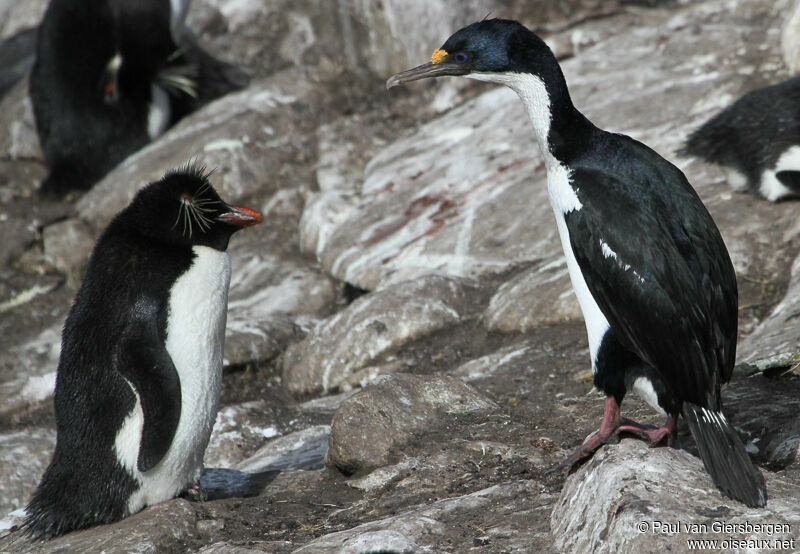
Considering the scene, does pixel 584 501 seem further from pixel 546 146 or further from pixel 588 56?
pixel 588 56

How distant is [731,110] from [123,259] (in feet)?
12.0

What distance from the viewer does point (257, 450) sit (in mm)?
4695

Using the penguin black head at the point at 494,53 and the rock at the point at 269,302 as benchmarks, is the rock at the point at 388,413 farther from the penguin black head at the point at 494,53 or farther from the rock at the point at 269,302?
the rock at the point at 269,302

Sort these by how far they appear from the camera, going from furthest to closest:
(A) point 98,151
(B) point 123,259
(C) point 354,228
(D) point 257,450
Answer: (A) point 98,151, (C) point 354,228, (D) point 257,450, (B) point 123,259

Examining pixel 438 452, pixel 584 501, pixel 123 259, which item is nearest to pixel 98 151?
pixel 123 259

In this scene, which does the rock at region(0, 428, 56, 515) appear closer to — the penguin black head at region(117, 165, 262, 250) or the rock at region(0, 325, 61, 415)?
the rock at region(0, 325, 61, 415)

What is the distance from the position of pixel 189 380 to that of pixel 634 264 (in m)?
1.70

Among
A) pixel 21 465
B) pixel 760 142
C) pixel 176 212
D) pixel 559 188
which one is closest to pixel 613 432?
pixel 559 188

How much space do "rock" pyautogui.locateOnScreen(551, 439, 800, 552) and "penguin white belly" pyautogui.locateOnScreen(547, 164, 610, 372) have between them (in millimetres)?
425

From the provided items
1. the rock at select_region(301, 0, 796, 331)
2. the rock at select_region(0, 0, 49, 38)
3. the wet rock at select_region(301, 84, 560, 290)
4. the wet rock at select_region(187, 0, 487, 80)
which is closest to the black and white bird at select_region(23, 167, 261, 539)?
the rock at select_region(301, 0, 796, 331)

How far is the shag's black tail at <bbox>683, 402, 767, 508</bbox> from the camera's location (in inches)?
97.3

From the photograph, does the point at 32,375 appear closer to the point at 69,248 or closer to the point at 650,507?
the point at 69,248

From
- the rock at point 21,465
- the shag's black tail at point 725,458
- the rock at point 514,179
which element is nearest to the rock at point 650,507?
the shag's black tail at point 725,458

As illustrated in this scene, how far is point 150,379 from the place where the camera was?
133 inches
